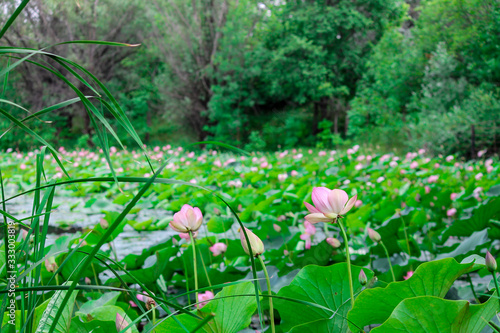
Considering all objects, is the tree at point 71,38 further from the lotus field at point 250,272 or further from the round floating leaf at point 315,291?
the round floating leaf at point 315,291

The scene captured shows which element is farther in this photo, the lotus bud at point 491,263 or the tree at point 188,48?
the tree at point 188,48

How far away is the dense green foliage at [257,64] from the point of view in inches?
399

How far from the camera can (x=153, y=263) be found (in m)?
0.84

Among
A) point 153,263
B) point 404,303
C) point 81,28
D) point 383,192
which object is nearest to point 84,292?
point 153,263

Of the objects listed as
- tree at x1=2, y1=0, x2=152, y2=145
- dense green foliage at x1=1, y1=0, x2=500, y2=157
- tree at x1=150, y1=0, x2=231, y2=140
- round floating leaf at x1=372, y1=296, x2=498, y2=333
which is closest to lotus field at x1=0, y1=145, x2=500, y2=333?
round floating leaf at x1=372, y1=296, x2=498, y2=333

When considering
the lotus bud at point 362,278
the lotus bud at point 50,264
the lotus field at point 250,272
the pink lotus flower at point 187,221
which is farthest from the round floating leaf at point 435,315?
the lotus bud at point 50,264

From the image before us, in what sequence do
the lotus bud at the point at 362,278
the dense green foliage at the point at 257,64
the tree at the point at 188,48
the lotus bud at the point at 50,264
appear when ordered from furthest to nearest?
the tree at the point at 188,48
the dense green foliage at the point at 257,64
the lotus bud at the point at 50,264
the lotus bud at the point at 362,278

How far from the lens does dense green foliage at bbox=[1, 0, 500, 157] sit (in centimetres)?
1012

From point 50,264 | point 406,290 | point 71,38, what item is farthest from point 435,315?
point 71,38

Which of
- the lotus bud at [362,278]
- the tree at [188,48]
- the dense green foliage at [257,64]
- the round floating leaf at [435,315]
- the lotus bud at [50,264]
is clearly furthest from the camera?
the tree at [188,48]

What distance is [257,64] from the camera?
1127cm

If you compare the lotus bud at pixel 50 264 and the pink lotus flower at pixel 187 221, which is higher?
the pink lotus flower at pixel 187 221

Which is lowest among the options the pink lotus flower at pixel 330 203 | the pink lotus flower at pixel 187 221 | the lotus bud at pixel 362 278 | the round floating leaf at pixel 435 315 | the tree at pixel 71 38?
the lotus bud at pixel 362 278

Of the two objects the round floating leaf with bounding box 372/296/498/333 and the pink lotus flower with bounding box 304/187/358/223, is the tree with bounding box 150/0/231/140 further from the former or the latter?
the round floating leaf with bounding box 372/296/498/333
